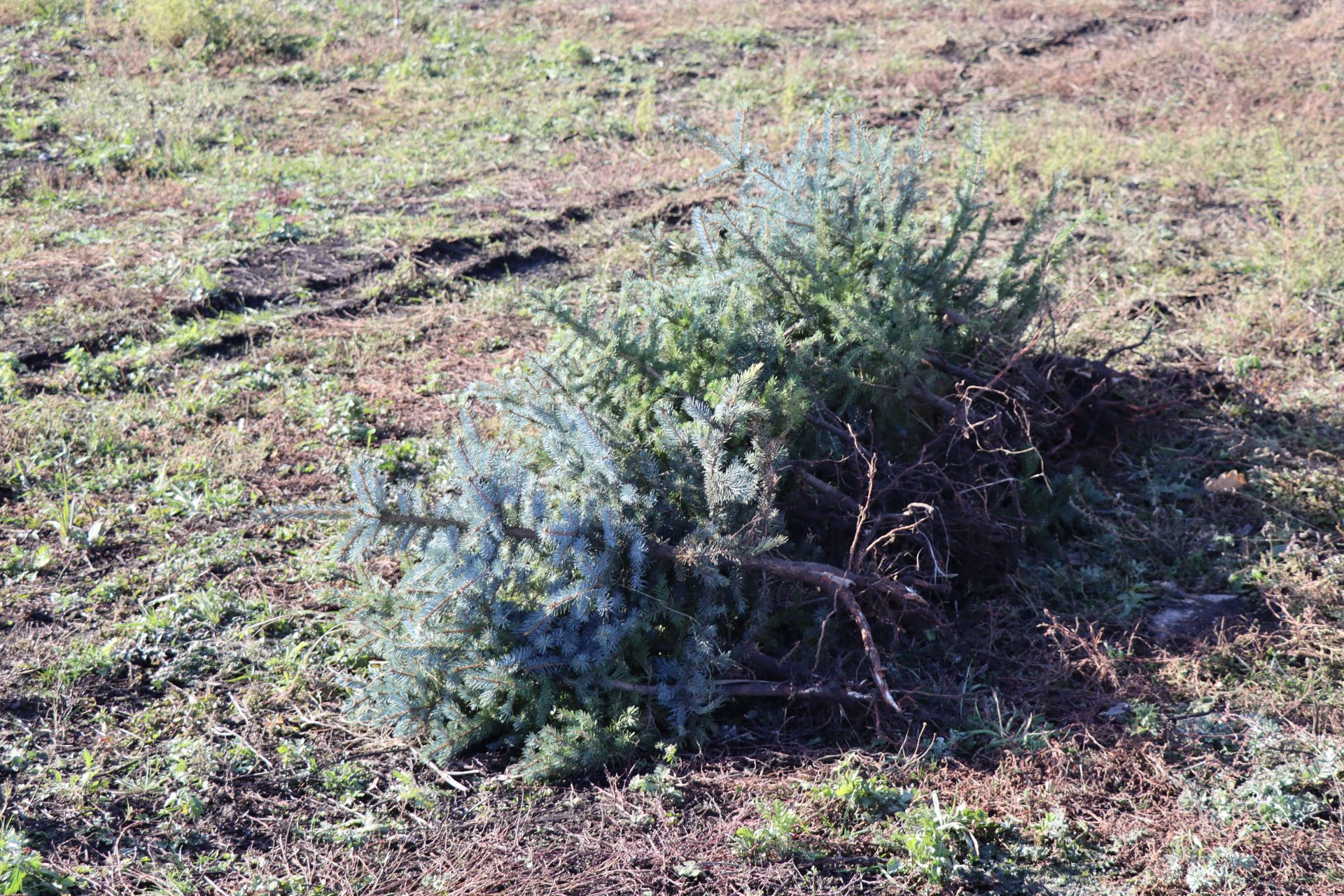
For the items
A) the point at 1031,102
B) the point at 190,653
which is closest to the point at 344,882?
the point at 190,653

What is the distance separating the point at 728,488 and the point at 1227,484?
2.58 meters

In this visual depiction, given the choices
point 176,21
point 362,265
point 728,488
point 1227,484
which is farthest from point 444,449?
point 176,21

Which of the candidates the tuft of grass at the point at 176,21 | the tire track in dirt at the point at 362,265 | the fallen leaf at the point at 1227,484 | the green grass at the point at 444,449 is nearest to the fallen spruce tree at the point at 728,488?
the green grass at the point at 444,449

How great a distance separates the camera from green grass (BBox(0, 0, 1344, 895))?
2.99 meters

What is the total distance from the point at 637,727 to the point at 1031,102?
8.14m

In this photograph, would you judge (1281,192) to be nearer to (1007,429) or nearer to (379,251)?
(1007,429)

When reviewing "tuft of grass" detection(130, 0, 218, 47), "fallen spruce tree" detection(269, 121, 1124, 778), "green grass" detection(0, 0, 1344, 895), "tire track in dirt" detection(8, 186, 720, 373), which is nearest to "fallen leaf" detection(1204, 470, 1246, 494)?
"green grass" detection(0, 0, 1344, 895)

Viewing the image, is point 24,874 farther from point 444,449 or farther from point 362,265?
point 362,265

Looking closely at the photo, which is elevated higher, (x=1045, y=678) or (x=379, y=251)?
(x=379, y=251)

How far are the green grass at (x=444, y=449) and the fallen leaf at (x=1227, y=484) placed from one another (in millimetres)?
33

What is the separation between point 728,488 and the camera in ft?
10.9

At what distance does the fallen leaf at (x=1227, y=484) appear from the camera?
15.0 feet

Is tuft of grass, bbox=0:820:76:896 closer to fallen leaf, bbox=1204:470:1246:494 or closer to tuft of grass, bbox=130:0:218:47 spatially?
fallen leaf, bbox=1204:470:1246:494

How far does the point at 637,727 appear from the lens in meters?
3.32
